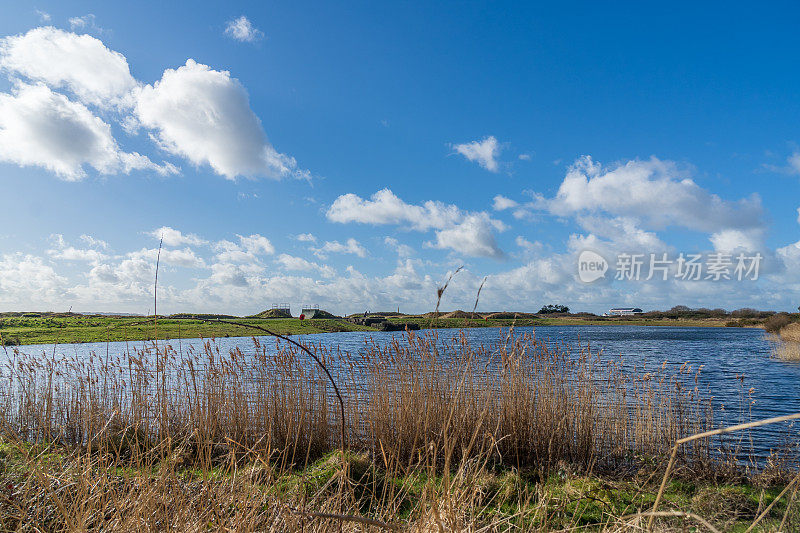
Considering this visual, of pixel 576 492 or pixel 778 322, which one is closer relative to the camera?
pixel 576 492

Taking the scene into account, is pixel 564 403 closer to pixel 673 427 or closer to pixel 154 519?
pixel 673 427

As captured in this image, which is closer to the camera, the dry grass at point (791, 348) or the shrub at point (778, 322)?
the dry grass at point (791, 348)

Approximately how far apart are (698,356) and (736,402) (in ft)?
44.9

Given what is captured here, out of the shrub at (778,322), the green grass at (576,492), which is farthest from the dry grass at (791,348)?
the green grass at (576,492)

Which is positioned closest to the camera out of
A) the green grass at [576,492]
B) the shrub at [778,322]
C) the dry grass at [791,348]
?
the green grass at [576,492]

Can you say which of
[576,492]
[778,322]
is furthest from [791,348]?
[576,492]

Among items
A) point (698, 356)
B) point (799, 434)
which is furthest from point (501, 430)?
point (698, 356)

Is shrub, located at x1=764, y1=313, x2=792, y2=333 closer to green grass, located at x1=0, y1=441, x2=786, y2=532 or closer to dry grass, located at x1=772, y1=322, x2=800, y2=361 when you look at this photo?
dry grass, located at x1=772, y1=322, x2=800, y2=361

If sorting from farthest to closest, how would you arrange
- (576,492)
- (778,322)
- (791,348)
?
(778,322)
(791,348)
(576,492)

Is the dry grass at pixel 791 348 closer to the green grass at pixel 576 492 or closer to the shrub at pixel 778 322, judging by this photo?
the shrub at pixel 778 322

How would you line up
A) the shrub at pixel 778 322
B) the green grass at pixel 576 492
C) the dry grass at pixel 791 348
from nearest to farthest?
the green grass at pixel 576 492
the dry grass at pixel 791 348
the shrub at pixel 778 322

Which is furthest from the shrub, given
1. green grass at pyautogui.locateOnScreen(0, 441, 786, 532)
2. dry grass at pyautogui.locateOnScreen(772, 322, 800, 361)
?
green grass at pyautogui.locateOnScreen(0, 441, 786, 532)

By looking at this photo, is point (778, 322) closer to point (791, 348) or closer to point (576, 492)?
point (791, 348)

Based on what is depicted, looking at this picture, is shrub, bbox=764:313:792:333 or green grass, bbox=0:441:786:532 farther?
shrub, bbox=764:313:792:333
